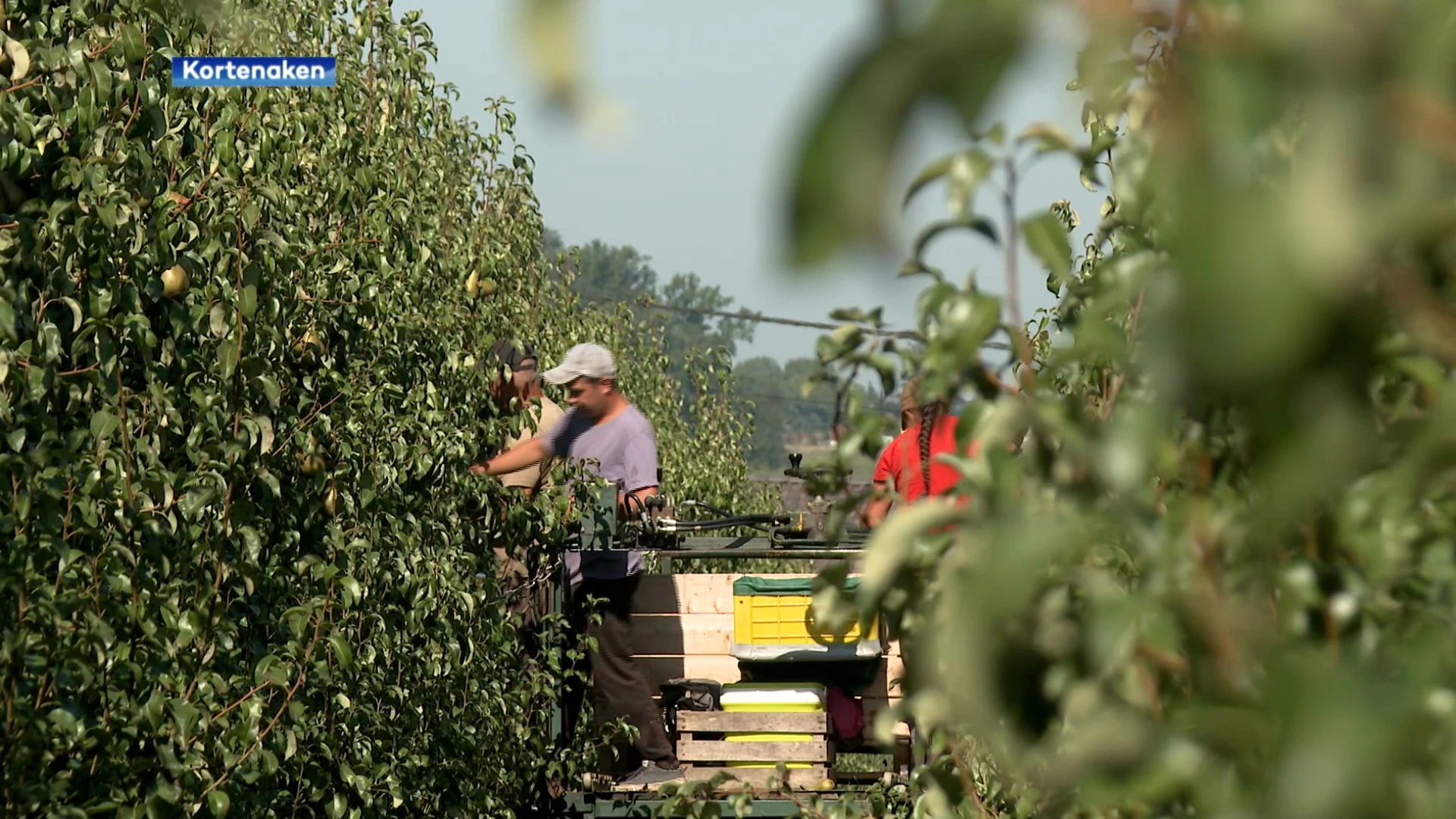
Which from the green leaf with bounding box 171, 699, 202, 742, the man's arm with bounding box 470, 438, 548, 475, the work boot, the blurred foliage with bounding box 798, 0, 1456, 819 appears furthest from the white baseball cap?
the blurred foliage with bounding box 798, 0, 1456, 819

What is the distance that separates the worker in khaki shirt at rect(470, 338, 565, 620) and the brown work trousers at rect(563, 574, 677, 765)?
0.29m

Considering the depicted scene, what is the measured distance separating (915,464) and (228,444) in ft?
6.13

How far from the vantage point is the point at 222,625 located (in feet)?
13.1

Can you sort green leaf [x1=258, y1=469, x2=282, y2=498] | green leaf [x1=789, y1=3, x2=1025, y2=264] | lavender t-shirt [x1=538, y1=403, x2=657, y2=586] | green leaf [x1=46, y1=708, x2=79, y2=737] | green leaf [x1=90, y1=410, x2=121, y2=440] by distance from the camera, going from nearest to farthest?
green leaf [x1=789, y1=3, x2=1025, y2=264], green leaf [x1=46, y1=708, x2=79, y2=737], green leaf [x1=90, y1=410, x2=121, y2=440], green leaf [x1=258, y1=469, x2=282, y2=498], lavender t-shirt [x1=538, y1=403, x2=657, y2=586]

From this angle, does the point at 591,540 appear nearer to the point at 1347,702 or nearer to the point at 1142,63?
the point at 1142,63

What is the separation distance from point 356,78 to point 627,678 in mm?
2749

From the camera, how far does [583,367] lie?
8.05 meters

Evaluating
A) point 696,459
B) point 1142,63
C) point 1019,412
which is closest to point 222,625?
point 1142,63

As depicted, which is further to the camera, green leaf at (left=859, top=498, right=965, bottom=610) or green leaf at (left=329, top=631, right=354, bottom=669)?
green leaf at (left=329, top=631, right=354, bottom=669)

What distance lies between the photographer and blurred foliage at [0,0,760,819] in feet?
11.6

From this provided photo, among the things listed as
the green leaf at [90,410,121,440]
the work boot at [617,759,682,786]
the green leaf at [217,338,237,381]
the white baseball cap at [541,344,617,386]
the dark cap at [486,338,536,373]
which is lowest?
the work boot at [617,759,682,786]

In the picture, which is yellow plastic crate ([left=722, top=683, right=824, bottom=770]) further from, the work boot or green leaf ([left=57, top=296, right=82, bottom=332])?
green leaf ([left=57, top=296, right=82, bottom=332])

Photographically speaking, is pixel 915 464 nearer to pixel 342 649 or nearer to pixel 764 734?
pixel 342 649

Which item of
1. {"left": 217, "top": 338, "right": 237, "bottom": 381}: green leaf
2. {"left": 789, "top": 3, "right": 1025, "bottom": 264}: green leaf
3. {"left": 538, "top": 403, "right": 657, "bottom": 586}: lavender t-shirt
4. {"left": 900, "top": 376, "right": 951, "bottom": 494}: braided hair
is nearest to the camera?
{"left": 789, "top": 3, "right": 1025, "bottom": 264}: green leaf
